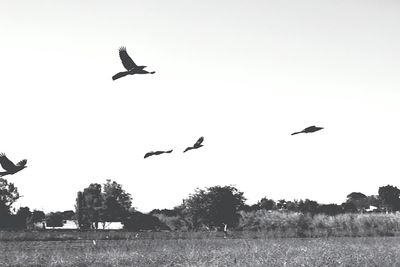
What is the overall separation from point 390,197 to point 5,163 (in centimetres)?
12054

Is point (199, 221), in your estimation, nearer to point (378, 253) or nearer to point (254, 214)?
point (254, 214)

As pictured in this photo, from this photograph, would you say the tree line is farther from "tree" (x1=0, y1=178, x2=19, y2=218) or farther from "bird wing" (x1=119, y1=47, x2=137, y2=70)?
"bird wing" (x1=119, y1=47, x2=137, y2=70)

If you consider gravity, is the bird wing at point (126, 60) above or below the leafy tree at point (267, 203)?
below

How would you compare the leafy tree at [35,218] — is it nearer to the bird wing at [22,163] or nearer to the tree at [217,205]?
the tree at [217,205]

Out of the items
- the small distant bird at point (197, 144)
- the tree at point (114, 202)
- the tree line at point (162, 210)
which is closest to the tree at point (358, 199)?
the tree line at point (162, 210)

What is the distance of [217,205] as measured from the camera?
46.2 metres

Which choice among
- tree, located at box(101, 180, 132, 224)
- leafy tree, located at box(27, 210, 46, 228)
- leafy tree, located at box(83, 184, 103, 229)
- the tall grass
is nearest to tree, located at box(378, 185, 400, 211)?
tree, located at box(101, 180, 132, 224)

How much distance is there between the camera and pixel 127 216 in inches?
2894

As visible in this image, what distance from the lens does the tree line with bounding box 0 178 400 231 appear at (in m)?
46.8

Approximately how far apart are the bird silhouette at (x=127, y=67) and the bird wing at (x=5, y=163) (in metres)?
2.92

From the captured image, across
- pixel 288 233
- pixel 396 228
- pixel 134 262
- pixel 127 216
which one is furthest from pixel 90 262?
pixel 127 216

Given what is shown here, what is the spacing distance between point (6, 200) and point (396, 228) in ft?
237

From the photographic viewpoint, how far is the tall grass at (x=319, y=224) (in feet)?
133

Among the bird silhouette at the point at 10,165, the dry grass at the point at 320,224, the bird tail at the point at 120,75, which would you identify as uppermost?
the bird tail at the point at 120,75
